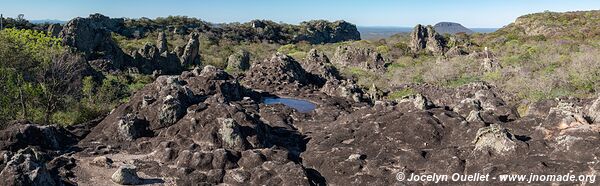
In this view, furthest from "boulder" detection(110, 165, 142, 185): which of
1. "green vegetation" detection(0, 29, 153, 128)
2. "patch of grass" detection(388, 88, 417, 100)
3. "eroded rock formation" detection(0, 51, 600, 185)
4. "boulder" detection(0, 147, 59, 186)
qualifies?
"patch of grass" detection(388, 88, 417, 100)

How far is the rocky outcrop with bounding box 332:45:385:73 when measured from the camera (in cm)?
6231

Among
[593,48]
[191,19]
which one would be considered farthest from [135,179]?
[191,19]

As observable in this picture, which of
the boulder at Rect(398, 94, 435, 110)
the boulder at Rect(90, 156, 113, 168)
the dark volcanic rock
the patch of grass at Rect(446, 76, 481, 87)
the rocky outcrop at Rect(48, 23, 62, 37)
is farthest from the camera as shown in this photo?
the rocky outcrop at Rect(48, 23, 62, 37)

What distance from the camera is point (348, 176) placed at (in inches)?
854

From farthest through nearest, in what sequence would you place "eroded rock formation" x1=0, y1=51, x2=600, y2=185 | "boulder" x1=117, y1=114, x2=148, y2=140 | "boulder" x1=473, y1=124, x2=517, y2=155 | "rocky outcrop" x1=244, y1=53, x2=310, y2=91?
"rocky outcrop" x1=244, y1=53, x2=310, y2=91, "boulder" x1=117, y1=114, x2=148, y2=140, "boulder" x1=473, y1=124, x2=517, y2=155, "eroded rock formation" x1=0, y1=51, x2=600, y2=185

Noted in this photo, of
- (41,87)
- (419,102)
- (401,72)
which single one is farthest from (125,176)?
(401,72)

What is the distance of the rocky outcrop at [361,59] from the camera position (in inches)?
2453

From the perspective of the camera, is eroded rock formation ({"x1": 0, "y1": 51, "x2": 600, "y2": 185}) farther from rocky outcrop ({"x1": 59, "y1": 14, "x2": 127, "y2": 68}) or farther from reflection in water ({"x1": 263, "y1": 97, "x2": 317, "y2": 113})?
rocky outcrop ({"x1": 59, "y1": 14, "x2": 127, "y2": 68})

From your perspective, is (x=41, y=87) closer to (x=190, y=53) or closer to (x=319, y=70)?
(x=319, y=70)

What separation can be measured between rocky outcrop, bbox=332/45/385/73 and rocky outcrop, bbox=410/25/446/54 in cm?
1502

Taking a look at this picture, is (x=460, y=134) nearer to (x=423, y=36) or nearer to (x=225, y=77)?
(x=225, y=77)

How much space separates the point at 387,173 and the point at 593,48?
4559 centimetres

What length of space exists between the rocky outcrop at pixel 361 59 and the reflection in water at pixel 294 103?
22.5m

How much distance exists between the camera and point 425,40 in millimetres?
78000
